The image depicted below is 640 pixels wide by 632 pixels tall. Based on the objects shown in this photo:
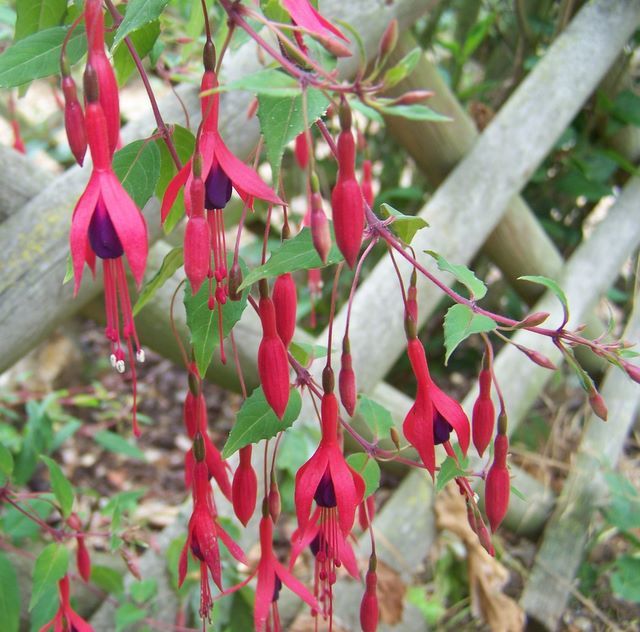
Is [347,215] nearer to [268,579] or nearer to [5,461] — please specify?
[268,579]

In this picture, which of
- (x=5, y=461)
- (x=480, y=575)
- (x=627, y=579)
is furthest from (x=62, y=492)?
(x=627, y=579)

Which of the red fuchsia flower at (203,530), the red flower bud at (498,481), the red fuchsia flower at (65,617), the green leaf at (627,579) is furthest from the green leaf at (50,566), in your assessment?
the green leaf at (627,579)

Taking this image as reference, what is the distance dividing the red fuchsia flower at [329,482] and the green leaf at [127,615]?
531mm

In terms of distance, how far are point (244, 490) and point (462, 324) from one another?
0.63 ft

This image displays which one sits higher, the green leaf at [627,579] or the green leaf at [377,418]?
the green leaf at [377,418]

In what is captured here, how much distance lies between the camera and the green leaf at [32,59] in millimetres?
499

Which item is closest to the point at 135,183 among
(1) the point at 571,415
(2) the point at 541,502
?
(2) the point at 541,502

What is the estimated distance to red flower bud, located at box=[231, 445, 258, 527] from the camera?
538 mm

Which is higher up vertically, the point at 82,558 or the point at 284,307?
the point at 284,307

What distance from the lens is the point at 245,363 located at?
1070 mm

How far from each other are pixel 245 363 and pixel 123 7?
0.56 metres

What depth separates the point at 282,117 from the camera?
1.39 ft

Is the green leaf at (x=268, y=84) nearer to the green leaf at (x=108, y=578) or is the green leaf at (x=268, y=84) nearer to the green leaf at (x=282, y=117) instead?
the green leaf at (x=282, y=117)

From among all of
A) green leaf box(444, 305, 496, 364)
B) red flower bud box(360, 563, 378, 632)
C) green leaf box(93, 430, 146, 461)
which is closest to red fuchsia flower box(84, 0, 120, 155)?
green leaf box(444, 305, 496, 364)
